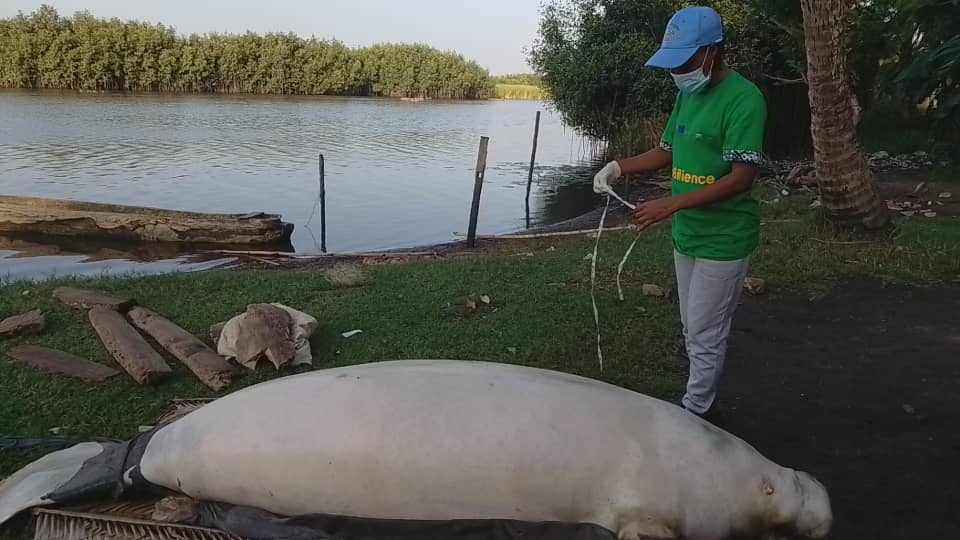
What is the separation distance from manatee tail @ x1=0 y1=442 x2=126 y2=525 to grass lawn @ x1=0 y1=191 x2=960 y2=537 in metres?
A: 0.68

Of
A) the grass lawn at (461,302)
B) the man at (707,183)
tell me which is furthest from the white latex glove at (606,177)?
the grass lawn at (461,302)

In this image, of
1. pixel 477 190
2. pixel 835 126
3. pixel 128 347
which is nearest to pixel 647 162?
pixel 128 347

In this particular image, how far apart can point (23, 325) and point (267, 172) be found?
1638 centimetres

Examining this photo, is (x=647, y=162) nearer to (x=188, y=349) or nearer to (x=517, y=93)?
(x=188, y=349)

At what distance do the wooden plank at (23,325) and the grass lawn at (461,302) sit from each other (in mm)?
88

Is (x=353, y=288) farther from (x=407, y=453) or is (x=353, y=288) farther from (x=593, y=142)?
(x=593, y=142)

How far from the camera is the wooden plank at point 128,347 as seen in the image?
4691 millimetres

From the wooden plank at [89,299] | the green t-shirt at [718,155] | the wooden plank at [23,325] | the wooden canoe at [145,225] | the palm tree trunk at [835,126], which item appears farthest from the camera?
the wooden canoe at [145,225]

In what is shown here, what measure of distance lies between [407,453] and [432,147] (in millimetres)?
27467

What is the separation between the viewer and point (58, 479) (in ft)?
9.62

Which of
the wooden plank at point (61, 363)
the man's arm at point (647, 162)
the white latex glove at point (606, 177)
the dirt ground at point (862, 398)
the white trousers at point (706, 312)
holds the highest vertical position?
the man's arm at point (647, 162)

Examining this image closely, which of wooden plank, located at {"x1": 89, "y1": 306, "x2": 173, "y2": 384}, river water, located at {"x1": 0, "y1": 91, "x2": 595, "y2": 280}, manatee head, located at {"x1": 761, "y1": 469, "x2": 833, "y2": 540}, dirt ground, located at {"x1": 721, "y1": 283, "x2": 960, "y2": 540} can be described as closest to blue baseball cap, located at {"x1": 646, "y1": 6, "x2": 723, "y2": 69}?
manatee head, located at {"x1": 761, "y1": 469, "x2": 833, "y2": 540}

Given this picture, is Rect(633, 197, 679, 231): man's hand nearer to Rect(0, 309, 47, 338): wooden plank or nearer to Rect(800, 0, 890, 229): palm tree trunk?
Rect(0, 309, 47, 338): wooden plank

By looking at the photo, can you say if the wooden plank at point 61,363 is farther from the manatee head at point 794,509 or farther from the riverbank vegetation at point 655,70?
the riverbank vegetation at point 655,70
